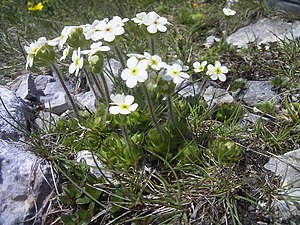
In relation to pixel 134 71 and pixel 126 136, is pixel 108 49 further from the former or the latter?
pixel 126 136

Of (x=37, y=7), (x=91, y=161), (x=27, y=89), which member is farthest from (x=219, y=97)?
(x=37, y=7)

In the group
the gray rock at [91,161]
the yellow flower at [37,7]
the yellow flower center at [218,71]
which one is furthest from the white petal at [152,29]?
the yellow flower at [37,7]

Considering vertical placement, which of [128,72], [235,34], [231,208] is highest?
[128,72]

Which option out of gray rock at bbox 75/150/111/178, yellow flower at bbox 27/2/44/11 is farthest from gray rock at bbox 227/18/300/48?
yellow flower at bbox 27/2/44/11

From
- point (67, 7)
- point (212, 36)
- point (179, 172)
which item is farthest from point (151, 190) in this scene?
point (67, 7)

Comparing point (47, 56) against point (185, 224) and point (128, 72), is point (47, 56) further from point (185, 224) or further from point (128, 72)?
point (185, 224)

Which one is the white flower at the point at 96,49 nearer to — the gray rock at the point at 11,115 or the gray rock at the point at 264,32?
the gray rock at the point at 11,115
